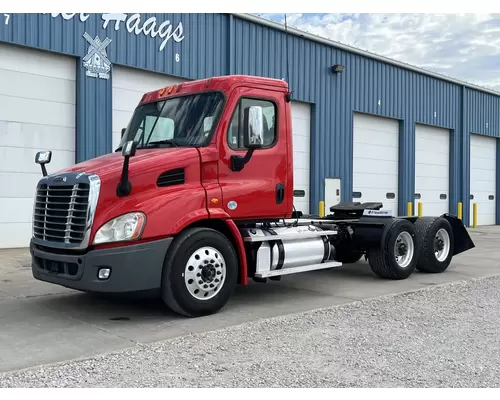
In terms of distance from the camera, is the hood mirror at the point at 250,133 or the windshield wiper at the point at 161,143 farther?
the windshield wiper at the point at 161,143

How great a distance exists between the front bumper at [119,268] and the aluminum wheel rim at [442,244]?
5656mm

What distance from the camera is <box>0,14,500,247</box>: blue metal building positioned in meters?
13.1

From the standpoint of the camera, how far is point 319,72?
60.3ft

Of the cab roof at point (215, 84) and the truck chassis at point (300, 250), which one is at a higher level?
the cab roof at point (215, 84)

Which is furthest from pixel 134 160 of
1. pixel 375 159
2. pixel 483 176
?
pixel 483 176

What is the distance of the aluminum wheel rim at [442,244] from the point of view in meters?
9.77

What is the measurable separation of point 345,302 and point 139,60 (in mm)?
9244

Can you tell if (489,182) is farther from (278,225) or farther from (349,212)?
(278,225)

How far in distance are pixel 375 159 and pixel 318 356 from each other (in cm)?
1640

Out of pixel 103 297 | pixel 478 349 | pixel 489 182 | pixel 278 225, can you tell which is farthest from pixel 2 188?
pixel 489 182

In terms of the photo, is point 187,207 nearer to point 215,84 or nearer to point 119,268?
point 119,268

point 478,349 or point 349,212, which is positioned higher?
point 349,212

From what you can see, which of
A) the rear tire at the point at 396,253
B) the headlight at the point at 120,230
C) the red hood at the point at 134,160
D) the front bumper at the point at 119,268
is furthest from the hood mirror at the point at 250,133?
the rear tire at the point at 396,253

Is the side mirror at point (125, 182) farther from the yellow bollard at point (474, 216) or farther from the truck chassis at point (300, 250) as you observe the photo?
the yellow bollard at point (474, 216)
